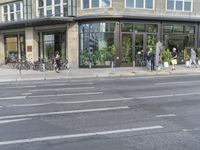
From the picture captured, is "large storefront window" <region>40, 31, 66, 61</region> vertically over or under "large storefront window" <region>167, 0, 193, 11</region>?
under

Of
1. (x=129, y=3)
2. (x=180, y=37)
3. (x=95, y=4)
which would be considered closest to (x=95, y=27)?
(x=95, y=4)

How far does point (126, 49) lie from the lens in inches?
1221

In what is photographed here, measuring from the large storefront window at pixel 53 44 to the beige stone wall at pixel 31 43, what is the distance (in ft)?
2.91

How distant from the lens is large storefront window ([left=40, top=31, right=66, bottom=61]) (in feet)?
111

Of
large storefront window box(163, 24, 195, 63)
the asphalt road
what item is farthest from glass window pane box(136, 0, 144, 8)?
the asphalt road

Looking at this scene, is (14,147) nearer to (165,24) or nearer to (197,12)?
(165,24)

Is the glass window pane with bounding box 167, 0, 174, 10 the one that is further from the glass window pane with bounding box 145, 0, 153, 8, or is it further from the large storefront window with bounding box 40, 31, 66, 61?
the large storefront window with bounding box 40, 31, 66, 61

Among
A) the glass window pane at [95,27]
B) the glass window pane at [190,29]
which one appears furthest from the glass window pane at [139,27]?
the glass window pane at [190,29]

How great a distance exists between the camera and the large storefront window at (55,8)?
3131 cm

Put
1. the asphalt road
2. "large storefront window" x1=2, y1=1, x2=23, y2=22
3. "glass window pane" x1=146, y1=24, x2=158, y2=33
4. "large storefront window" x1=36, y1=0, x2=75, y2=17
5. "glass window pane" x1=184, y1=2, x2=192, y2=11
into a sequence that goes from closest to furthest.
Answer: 1. the asphalt road
2. "large storefront window" x1=36, y1=0, x2=75, y2=17
3. "glass window pane" x1=146, y1=24, x2=158, y2=33
4. "glass window pane" x1=184, y1=2, x2=192, y2=11
5. "large storefront window" x1=2, y1=1, x2=23, y2=22

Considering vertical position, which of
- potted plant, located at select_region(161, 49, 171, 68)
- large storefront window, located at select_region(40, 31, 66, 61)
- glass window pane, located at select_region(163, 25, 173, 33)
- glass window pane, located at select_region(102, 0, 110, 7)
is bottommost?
potted plant, located at select_region(161, 49, 171, 68)

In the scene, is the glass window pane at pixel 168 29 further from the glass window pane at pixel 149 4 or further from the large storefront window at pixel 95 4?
the large storefront window at pixel 95 4

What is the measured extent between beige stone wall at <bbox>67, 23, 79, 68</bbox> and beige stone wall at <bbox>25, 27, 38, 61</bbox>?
5.90m

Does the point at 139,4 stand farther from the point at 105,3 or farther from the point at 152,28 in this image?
the point at 105,3
